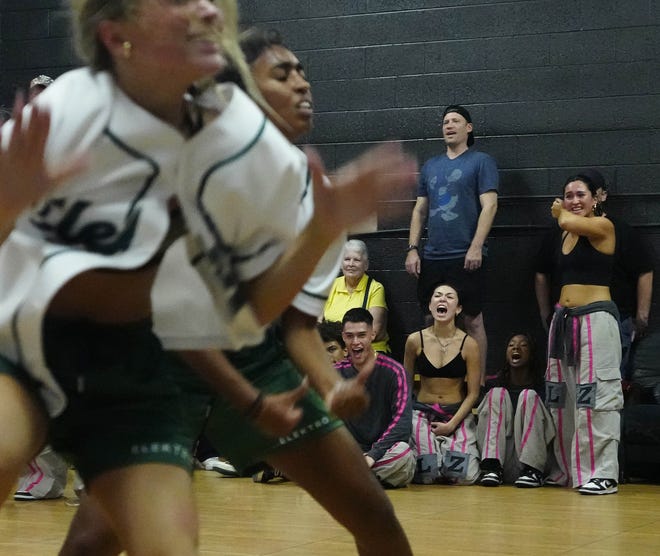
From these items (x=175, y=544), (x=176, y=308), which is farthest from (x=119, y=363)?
(x=175, y=544)

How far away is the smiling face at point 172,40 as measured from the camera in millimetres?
2086

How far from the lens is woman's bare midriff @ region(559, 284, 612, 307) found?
679 cm

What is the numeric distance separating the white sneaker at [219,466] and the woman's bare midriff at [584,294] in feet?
7.80

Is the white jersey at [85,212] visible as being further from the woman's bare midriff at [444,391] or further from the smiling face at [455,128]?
the smiling face at [455,128]

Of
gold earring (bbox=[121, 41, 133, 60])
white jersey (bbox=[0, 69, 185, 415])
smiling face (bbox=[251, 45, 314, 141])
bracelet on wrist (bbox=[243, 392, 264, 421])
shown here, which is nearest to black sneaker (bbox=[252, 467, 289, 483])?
smiling face (bbox=[251, 45, 314, 141])

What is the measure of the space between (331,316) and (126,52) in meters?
6.25

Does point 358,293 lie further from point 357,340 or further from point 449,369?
point 357,340

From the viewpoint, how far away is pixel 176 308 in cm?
216

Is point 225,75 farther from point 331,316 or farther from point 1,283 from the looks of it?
point 331,316

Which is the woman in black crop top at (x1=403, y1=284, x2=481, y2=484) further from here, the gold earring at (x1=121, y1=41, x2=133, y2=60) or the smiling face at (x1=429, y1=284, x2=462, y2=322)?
the gold earring at (x1=121, y1=41, x2=133, y2=60)

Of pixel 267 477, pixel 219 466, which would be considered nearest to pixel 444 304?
pixel 267 477

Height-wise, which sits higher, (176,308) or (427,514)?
(176,308)

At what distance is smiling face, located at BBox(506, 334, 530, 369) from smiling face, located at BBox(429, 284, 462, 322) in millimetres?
498

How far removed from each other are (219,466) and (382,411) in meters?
1.24
